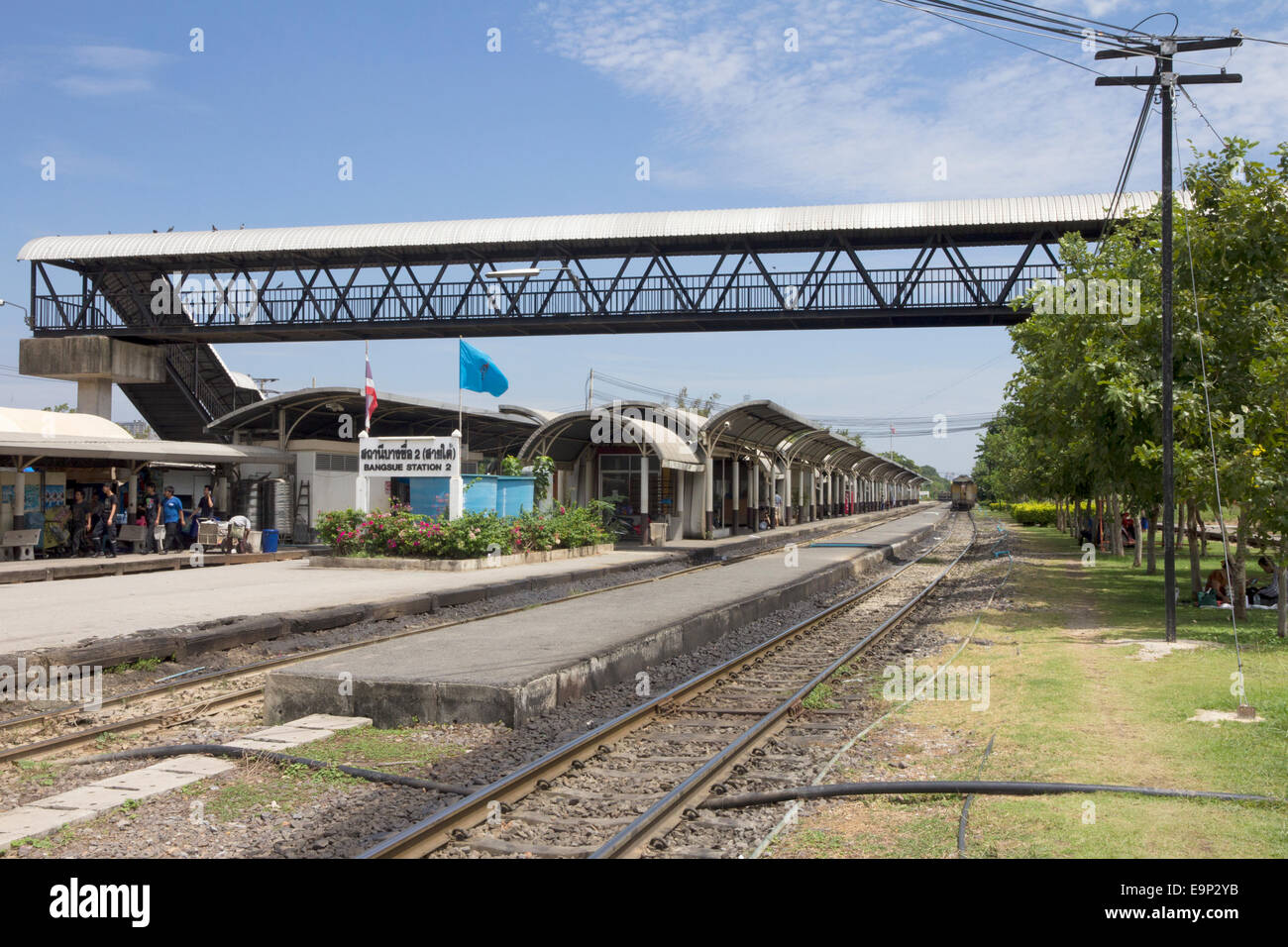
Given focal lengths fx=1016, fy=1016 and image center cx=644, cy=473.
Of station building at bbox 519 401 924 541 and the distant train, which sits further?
the distant train

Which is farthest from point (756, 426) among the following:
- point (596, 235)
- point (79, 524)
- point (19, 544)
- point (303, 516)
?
point (19, 544)

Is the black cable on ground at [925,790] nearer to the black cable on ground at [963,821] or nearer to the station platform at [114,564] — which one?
the black cable on ground at [963,821]

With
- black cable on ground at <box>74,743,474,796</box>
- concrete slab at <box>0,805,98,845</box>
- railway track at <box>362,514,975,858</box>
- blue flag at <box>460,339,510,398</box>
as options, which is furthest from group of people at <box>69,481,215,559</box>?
concrete slab at <box>0,805,98,845</box>

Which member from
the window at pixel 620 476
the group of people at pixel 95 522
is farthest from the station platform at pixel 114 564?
the window at pixel 620 476

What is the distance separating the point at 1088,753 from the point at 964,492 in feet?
313

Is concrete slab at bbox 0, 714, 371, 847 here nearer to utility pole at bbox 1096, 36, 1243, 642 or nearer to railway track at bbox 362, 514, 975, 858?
railway track at bbox 362, 514, 975, 858

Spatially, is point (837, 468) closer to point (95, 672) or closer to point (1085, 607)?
point (1085, 607)

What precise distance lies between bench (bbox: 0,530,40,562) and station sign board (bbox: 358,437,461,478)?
295 inches

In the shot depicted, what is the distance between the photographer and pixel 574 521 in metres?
29.4

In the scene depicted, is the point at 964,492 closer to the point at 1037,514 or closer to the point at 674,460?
the point at 1037,514

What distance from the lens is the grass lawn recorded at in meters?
5.70

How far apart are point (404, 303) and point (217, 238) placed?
26.9 feet

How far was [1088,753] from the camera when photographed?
7598 mm
